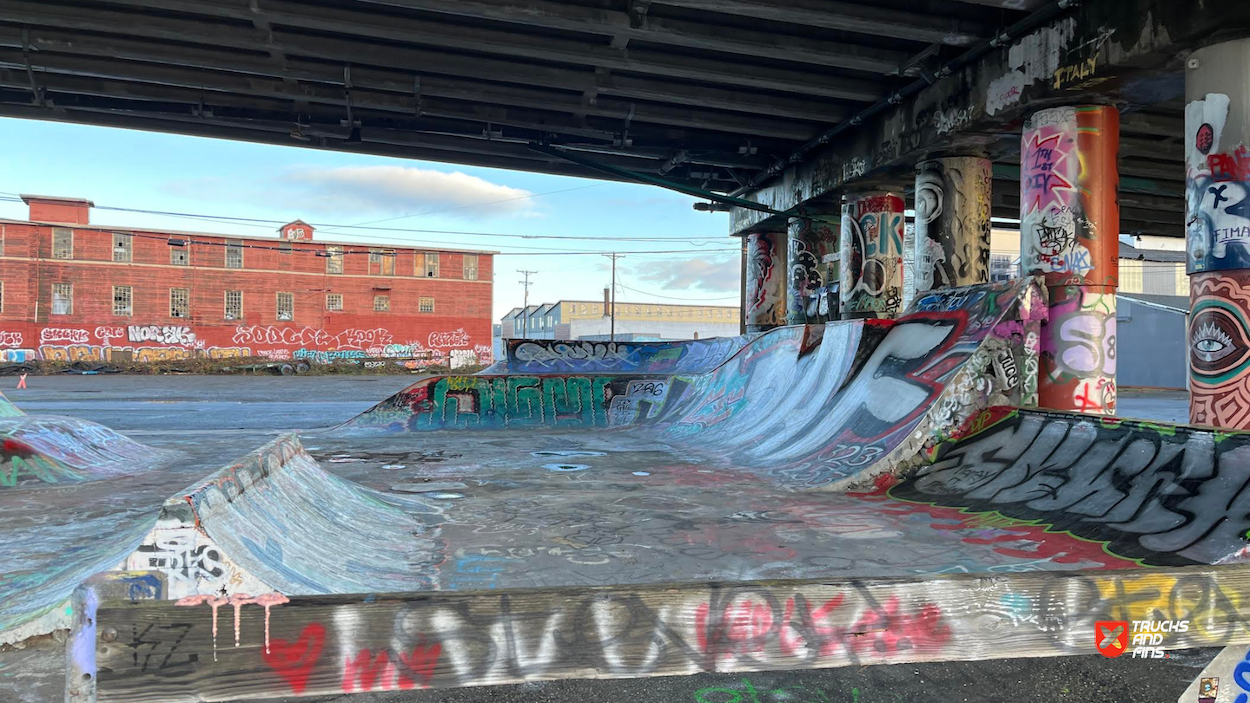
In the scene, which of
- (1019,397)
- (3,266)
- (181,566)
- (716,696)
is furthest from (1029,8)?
(3,266)

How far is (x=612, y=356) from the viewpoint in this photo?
63.7ft

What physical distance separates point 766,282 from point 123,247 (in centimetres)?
4297

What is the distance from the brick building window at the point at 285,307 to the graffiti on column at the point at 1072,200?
47390 millimetres

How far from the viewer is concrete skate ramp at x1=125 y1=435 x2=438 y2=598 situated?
2684mm

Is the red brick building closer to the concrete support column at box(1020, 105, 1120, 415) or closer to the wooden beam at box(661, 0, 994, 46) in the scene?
the wooden beam at box(661, 0, 994, 46)

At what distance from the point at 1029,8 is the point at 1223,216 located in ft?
13.1

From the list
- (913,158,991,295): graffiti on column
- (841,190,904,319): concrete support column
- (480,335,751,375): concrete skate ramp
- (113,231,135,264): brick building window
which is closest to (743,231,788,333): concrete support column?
(480,335,751,375): concrete skate ramp

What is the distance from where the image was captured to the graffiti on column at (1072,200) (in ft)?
29.8

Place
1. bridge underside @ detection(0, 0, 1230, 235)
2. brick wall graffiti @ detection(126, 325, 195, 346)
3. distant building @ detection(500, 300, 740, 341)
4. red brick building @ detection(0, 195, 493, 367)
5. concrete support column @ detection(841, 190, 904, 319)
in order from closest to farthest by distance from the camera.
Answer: bridge underside @ detection(0, 0, 1230, 235), concrete support column @ detection(841, 190, 904, 319), red brick building @ detection(0, 195, 493, 367), brick wall graffiti @ detection(126, 325, 195, 346), distant building @ detection(500, 300, 740, 341)

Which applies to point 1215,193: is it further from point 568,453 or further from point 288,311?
point 288,311

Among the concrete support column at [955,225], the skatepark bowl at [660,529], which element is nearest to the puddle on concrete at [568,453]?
the skatepark bowl at [660,529]

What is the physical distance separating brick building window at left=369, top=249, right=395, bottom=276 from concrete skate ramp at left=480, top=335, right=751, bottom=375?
3466 cm

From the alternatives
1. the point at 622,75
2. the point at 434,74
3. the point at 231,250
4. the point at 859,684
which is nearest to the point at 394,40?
the point at 434,74

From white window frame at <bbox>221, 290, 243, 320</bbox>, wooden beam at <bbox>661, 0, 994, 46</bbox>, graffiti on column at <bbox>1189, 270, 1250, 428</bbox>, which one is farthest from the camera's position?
white window frame at <bbox>221, 290, 243, 320</bbox>
